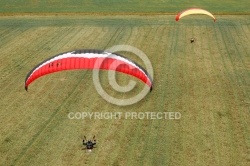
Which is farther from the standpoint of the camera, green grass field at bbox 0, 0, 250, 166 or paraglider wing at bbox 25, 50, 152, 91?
green grass field at bbox 0, 0, 250, 166

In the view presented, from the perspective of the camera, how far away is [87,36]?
37500 mm

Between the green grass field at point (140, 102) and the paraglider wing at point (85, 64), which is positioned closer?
the paraglider wing at point (85, 64)

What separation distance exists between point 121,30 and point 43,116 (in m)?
20.9

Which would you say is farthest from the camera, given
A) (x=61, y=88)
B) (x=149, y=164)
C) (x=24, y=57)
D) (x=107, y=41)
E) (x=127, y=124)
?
(x=107, y=41)

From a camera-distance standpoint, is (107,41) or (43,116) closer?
(43,116)

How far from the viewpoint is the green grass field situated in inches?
682

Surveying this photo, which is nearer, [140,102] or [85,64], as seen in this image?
[85,64]

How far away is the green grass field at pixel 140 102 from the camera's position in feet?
56.8

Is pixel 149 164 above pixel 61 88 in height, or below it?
below

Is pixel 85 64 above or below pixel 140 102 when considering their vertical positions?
below

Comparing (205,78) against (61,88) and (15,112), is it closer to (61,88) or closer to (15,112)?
(61,88)

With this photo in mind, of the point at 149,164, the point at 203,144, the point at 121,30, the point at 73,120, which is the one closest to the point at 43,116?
the point at 73,120

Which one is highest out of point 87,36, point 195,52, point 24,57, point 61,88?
point 87,36

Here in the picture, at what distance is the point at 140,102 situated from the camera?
22.5 meters
